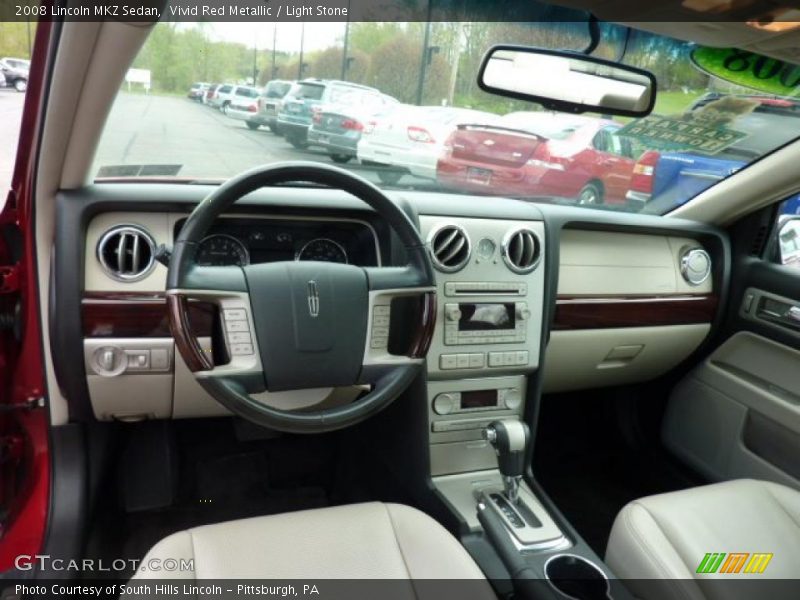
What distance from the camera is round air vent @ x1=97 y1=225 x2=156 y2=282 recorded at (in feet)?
5.83

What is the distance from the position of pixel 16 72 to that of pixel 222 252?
685 millimetres

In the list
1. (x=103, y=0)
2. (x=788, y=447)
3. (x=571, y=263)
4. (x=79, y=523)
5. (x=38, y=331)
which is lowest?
(x=79, y=523)

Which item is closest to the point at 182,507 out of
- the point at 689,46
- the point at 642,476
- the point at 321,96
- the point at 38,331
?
the point at 38,331

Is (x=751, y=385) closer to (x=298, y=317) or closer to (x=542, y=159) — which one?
(x=542, y=159)

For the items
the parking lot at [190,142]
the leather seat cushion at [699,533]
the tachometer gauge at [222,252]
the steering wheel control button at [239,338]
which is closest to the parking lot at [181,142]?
the parking lot at [190,142]

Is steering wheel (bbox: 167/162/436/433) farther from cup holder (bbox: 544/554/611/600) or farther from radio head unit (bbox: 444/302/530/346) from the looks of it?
cup holder (bbox: 544/554/611/600)

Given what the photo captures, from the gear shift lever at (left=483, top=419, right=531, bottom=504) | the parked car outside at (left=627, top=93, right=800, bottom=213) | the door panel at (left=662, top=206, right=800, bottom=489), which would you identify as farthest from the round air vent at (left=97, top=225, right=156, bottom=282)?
the door panel at (left=662, top=206, right=800, bottom=489)

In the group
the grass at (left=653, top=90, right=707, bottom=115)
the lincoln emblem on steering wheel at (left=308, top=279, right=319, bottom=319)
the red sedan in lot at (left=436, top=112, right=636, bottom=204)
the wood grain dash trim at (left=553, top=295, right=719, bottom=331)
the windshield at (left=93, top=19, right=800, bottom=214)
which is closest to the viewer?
the lincoln emblem on steering wheel at (left=308, top=279, right=319, bottom=319)

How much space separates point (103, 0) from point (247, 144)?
2.53ft

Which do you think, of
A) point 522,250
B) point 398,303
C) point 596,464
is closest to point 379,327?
point 398,303

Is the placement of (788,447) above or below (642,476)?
above

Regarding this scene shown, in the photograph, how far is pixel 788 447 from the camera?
2389 millimetres

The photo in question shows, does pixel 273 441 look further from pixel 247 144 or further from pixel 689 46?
pixel 689 46

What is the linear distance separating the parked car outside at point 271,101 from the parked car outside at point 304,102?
0.6 inches
